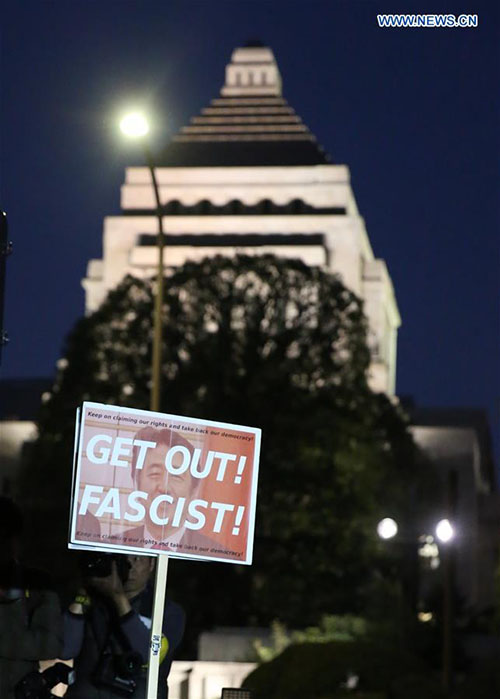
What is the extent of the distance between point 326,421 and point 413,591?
6126 millimetres

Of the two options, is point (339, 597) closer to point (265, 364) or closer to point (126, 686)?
point (265, 364)

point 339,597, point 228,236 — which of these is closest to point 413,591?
point 339,597

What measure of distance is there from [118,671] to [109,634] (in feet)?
0.64

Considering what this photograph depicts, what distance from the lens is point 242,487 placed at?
920 centimetres

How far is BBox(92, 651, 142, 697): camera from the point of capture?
28.3 ft

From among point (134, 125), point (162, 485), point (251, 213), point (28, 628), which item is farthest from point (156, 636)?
point (251, 213)

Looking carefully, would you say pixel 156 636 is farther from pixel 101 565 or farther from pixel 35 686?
pixel 35 686

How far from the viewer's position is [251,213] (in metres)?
84.9

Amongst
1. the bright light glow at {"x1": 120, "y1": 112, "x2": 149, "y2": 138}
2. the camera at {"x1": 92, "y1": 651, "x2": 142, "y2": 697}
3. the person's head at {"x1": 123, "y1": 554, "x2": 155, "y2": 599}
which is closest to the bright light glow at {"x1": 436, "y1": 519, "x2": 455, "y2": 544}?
the bright light glow at {"x1": 120, "y1": 112, "x2": 149, "y2": 138}

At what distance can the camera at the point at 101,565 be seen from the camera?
8.82 meters

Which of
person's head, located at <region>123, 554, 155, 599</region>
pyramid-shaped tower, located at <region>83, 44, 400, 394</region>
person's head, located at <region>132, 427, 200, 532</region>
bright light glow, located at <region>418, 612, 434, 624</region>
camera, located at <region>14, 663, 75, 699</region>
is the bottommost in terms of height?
camera, located at <region>14, 663, 75, 699</region>

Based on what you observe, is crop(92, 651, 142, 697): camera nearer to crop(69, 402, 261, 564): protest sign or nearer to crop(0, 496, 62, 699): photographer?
crop(0, 496, 62, 699): photographer

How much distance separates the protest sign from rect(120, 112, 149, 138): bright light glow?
13242 mm

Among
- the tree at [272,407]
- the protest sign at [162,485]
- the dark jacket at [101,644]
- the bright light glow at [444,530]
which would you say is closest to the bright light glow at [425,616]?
the tree at [272,407]
